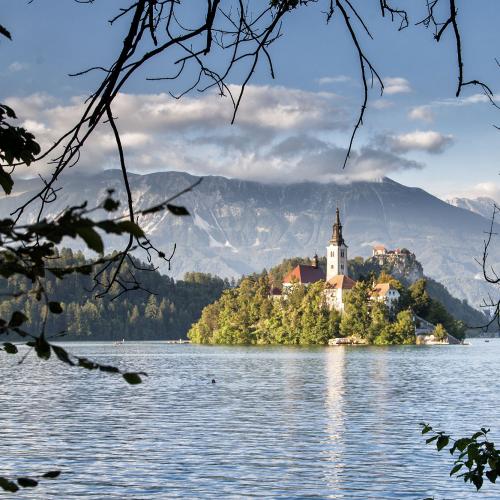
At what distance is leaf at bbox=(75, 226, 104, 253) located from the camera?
2.23 meters

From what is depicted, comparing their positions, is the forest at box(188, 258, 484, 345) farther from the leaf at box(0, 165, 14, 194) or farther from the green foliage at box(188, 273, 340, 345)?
the leaf at box(0, 165, 14, 194)

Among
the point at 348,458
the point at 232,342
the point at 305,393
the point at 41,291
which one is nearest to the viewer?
the point at 41,291

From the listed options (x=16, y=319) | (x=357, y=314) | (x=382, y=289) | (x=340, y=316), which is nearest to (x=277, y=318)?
(x=340, y=316)

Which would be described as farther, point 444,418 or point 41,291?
point 444,418

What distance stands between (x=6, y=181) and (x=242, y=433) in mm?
44611

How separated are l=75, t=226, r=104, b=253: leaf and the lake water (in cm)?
2903

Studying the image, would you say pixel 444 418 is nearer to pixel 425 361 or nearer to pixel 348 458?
pixel 348 458

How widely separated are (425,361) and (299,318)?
5229 centimetres

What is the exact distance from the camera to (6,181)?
12.2ft

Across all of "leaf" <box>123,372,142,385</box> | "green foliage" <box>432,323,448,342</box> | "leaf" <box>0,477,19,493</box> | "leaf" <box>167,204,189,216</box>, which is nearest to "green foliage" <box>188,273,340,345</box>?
"green foliage" <box>432,323,448,342</box>

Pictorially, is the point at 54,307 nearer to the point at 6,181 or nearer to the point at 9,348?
the point at 9,348

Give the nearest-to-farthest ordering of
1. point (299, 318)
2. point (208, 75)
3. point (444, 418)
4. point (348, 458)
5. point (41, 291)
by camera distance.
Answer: point (41, 291) < point (208, 75) < point (348, 458) < point (444, 418) < point (299, 318)

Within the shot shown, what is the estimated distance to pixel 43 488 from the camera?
1300 inches

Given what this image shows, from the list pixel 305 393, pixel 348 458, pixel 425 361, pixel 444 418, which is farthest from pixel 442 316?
pixel 348 458
